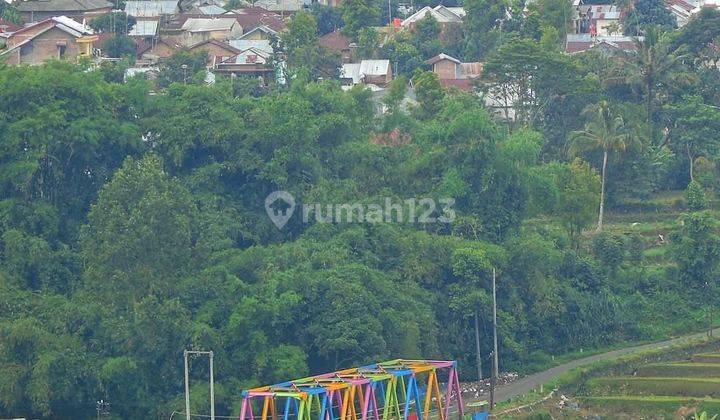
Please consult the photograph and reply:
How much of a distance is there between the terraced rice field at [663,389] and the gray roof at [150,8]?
124 ft

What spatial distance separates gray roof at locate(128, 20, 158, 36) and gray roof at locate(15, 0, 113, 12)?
3.92 m

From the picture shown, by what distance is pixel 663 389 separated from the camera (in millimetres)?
40625

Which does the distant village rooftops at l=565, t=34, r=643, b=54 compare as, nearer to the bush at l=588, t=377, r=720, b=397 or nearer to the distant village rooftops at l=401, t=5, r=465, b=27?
the distant village rooftops at l=401, t=5, r=465, b=27

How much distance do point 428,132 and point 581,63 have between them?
983cm

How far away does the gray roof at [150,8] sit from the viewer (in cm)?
7419

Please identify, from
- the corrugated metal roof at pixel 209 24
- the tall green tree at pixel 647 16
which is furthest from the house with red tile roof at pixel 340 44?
the tall green tree at pixel 647 16

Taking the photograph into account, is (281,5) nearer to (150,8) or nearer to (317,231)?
(150,8)

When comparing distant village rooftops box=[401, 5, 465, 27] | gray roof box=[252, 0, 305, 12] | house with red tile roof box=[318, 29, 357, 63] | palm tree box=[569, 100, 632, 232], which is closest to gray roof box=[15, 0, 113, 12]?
gray roof box=[252, 0, 305, 12]

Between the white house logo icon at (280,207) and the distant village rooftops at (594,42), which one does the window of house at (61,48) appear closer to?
the distant village rooftops at (594,42)

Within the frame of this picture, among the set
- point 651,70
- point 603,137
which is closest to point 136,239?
point 603,137

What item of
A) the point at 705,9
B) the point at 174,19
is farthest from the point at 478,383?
the point at 174,19

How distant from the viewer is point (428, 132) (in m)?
47.2

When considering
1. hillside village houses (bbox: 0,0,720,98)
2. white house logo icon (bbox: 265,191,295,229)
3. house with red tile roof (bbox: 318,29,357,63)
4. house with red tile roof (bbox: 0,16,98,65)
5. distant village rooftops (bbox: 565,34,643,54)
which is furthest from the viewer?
house with red tile roof (bbox: 318,29,357,63)

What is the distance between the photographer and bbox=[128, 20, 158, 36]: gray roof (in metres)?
70.1
